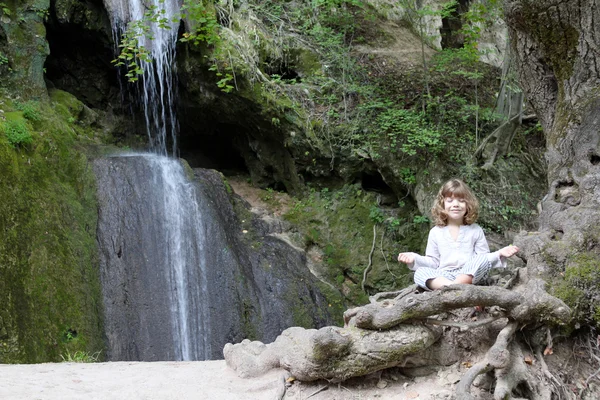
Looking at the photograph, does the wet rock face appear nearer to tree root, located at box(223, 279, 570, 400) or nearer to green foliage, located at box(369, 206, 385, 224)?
green foliage, located at box(369, 206, 385, 224)

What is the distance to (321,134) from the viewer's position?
10.6 meters

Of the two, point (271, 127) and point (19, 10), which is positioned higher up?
point (19, 10)

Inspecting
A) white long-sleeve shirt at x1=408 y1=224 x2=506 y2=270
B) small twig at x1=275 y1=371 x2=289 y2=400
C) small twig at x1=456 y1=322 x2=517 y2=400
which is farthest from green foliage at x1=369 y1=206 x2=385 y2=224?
small twig at x1=275 y1=371 x2=289 y2=400

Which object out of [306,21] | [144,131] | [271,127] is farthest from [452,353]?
[144,131]

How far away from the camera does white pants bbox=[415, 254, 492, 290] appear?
376 cm

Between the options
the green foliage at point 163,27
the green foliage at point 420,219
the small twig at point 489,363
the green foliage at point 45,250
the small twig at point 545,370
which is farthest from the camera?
the green foliage at point 420,219

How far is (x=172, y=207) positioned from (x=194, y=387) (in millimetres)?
6266

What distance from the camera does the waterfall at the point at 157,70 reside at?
10773 millimetres

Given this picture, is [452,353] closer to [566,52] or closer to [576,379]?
[576,379]

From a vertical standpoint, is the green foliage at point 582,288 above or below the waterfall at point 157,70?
below

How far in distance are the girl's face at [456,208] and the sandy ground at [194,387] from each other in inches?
48.4

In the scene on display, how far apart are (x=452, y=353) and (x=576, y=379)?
784 mm

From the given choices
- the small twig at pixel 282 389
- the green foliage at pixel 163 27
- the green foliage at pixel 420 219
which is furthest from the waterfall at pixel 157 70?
the small twig at pixel 282 389

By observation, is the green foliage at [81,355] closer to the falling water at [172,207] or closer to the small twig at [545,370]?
the falling water at [172,207]
